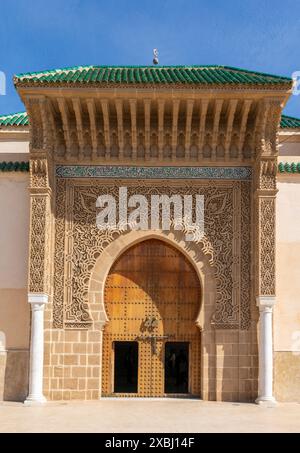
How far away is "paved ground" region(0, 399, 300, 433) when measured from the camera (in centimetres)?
625

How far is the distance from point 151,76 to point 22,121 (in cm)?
215

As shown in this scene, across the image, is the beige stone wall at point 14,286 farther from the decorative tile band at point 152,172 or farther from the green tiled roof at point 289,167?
the green tiled roof at point 289,167

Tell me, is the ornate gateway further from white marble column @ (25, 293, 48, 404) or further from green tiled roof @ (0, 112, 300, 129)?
green tiled roof @ (0, 112, 300, 129)

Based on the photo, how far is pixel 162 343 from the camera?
8.87 m

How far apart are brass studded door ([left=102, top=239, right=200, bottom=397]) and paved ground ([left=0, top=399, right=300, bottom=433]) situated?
0.34 meters

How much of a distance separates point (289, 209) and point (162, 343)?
Answer: 2.31 m

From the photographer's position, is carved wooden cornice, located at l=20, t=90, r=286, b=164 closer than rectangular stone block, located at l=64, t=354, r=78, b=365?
Yes

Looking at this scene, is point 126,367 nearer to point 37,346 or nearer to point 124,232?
point 37,346

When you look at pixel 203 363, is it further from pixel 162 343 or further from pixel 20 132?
pixel 20 132

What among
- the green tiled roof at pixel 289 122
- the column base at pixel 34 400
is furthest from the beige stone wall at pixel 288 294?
the column base at pixel 34 400

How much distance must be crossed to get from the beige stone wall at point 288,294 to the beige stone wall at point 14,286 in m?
3.08

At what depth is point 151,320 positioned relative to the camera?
8883 millimetres

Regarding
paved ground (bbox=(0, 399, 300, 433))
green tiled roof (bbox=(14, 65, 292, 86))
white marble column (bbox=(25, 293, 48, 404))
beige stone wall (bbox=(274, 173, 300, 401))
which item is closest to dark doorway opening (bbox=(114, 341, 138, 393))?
paved ground (bbox=(0, 399, 300, 433))

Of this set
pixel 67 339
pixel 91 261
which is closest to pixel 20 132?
pixel 91 261
